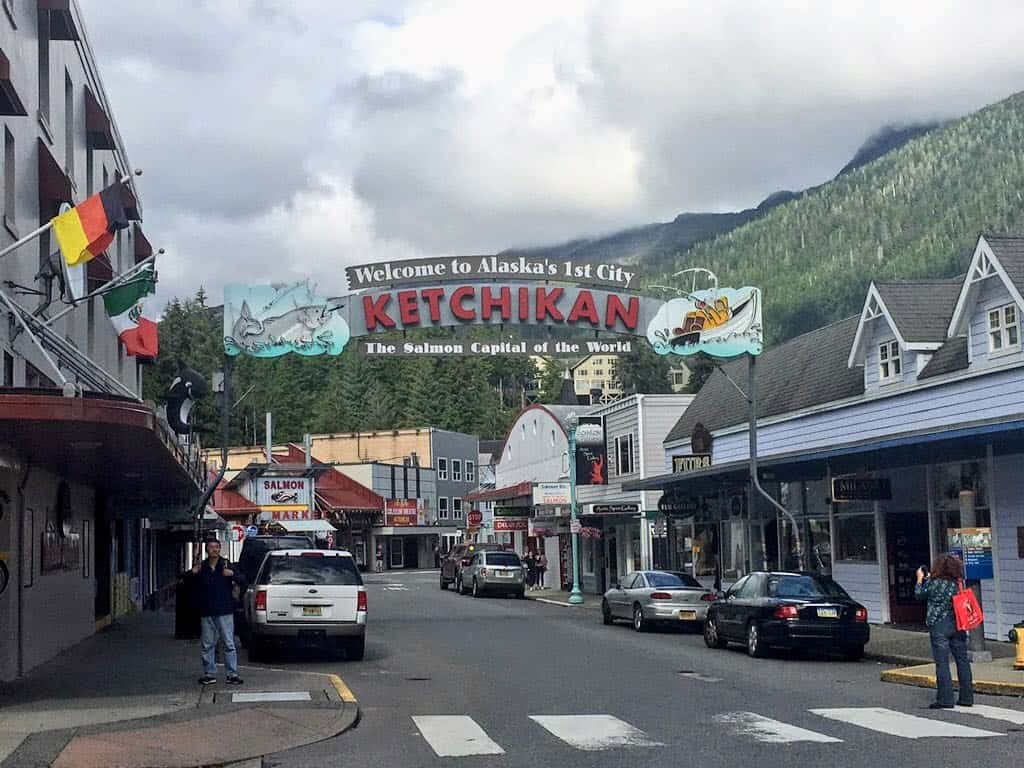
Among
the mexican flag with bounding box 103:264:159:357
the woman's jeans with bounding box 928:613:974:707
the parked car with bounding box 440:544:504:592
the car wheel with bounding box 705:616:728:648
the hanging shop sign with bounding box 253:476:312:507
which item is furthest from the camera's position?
the hanging shop sign with bounding box 253:476:312:507

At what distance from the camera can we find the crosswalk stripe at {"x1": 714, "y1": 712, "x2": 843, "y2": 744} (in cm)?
1248

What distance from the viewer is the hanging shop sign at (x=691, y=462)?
124 ft

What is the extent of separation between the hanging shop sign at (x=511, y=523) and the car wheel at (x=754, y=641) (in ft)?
98.8

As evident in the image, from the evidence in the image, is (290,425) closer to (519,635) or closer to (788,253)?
(788,253)

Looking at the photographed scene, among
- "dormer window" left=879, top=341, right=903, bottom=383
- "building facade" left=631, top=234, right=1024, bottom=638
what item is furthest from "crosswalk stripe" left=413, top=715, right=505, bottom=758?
"dormer window" left=879, top=341, right=903, bottom=383

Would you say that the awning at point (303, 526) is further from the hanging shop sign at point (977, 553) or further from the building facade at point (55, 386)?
the hanging shop sign at point (977, 553)

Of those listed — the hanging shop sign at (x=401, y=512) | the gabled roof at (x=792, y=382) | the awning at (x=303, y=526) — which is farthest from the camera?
the hanging shop sign at (x=401, y=512)

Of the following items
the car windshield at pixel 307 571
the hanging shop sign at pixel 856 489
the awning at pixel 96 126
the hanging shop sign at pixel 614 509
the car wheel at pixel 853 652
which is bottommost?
the car wheel at pixel 853 652

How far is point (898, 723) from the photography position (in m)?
13.5

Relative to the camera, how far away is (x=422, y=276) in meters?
29.5

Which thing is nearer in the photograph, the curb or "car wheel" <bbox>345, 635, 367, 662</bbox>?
the curb

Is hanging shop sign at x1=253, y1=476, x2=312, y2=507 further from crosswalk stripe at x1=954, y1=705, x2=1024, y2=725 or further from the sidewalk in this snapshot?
crosswalk stripe at x1=954, y1=705, x2=1024, y2=725

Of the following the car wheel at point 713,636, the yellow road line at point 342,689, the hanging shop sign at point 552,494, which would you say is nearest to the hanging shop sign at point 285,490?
the hanging shop sign at point 552,494

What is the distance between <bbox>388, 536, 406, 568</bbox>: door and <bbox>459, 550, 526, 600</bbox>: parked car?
44.5m
